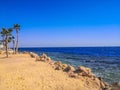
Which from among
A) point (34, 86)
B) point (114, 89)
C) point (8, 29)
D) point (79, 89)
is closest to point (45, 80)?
point (34, 86)

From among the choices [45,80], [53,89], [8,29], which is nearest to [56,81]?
[45,80]

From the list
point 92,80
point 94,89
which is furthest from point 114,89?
point 92,80

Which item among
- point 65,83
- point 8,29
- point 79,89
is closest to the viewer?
point 79,89

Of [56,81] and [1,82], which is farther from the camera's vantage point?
[56,81]

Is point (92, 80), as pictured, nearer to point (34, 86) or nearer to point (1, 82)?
point (34, 86)

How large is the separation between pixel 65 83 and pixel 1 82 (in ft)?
20.8

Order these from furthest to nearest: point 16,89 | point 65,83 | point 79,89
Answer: point 65,83 → point 79,89 → point 16,89

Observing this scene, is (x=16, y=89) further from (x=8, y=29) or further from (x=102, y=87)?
(x=8, y=29)

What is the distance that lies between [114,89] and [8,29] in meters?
44.6

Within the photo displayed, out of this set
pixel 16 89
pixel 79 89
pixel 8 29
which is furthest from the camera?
pixel 8 29

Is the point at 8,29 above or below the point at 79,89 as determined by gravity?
above

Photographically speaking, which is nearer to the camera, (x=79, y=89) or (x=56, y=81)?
(x=79, y=89)

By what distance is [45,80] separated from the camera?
2242cm

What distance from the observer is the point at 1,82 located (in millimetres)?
20156
